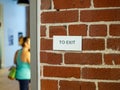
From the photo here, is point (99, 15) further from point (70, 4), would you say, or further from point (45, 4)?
point (45, 4)

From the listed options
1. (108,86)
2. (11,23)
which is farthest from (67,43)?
(11,23)

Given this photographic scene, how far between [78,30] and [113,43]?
0.20 m

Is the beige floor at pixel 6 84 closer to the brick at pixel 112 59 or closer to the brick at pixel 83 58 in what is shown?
the brick at pixel 83 58

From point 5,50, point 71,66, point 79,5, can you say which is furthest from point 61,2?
point 5,50

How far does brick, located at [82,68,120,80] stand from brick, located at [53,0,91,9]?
35 cm

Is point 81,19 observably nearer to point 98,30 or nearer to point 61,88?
point 98,30

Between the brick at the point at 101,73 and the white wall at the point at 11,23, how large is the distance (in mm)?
8364

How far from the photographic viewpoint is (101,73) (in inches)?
54.7

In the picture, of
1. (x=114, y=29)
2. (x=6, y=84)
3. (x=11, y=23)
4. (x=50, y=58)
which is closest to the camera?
(x=114, y=29)

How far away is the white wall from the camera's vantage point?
377 inches

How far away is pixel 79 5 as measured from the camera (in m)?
1.42

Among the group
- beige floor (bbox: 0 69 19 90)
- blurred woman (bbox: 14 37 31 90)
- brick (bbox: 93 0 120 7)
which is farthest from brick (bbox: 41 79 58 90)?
beige floor (bbox: 0 69 19 90)

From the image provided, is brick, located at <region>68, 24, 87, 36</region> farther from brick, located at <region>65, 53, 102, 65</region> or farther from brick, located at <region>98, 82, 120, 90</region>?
brick, located at <region>98, 82, 120, 90</region>

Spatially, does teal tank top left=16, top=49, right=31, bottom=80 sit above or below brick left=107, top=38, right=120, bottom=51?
below
